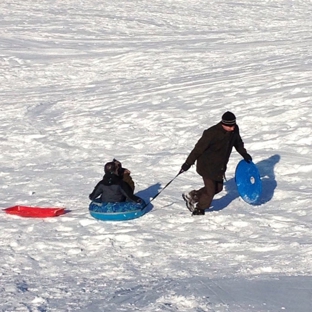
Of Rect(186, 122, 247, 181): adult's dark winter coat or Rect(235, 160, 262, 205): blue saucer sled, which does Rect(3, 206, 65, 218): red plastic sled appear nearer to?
Rect(186, 122, 247, 181): adult's dark winter coat

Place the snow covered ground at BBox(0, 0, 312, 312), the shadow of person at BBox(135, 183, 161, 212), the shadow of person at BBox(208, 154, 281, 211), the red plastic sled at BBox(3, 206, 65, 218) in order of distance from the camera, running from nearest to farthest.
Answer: the snow covered ground at BBox(0, 0, 312, 312)
the red plastic sled at BBox(3, 206, 65, 218)
the shadow of person at BBox(208, 154, 281, 211)
the shadow of person at BBox(135, 183, 161, 212)

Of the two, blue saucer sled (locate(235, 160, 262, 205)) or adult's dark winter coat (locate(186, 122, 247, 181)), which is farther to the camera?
blue saucer sled (locate(235, 160, 262, 205))

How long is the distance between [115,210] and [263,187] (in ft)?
8.85

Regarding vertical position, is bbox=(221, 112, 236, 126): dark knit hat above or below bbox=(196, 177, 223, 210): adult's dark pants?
above

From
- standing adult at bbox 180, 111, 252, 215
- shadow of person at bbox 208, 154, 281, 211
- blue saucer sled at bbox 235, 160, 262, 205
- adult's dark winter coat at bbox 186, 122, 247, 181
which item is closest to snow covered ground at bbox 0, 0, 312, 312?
shadow of person at bbox 208, 154, 281, 211

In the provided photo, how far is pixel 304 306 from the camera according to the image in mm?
6645

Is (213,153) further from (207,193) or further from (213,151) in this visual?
(207,193)

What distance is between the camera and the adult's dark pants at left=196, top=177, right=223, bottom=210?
32.6 ft

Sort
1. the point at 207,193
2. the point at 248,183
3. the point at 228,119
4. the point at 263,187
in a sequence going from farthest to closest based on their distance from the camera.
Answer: the point at 263,187, the point at 248,183, the point at 207,193, the point at 228,119

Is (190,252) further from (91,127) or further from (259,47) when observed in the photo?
(259,47)

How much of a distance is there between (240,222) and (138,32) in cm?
1778

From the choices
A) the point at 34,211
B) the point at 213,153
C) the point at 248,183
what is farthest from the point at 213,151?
the point at 34,211

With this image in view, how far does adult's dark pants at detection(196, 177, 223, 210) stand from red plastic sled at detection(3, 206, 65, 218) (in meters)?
Result: 1.92

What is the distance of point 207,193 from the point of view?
995 centimetres
